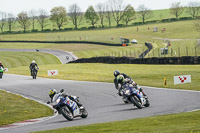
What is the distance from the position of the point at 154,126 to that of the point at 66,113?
14.2 ft

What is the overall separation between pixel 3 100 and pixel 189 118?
1185 cm

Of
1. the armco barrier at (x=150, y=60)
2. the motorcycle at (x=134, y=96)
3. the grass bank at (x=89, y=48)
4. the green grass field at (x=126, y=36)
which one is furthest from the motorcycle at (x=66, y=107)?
the grass bank at (x=89, y=48)

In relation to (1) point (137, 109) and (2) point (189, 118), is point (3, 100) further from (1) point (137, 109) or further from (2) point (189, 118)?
(2) point (189, 118)

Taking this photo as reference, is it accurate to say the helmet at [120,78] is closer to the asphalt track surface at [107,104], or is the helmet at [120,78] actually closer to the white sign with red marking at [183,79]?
the asphalt track surface at [107,104]

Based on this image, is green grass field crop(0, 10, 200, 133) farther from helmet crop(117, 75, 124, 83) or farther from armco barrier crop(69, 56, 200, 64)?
helmet crop(117, 75, 124, 83)

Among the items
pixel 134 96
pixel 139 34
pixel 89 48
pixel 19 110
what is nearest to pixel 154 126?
pixel 134 96

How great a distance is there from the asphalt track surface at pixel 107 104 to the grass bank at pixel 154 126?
5.24 feet

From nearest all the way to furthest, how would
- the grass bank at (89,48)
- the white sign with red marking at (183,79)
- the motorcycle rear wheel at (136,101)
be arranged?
1. the motorcycle rear wheel at (136,101)
2. the white sign with red marking at (183,79)
3. the grass bank at (89,48)

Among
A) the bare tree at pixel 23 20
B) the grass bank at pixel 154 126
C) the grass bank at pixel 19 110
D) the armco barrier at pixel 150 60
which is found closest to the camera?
the grass bank at pixel 154 126

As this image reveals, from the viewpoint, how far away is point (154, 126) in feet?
40.7

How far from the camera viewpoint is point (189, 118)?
44.3 ft

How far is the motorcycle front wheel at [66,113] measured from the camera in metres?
15.7

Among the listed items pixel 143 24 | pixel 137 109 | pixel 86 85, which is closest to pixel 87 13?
pixel 143 24

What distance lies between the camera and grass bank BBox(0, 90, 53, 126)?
58.7 feet
